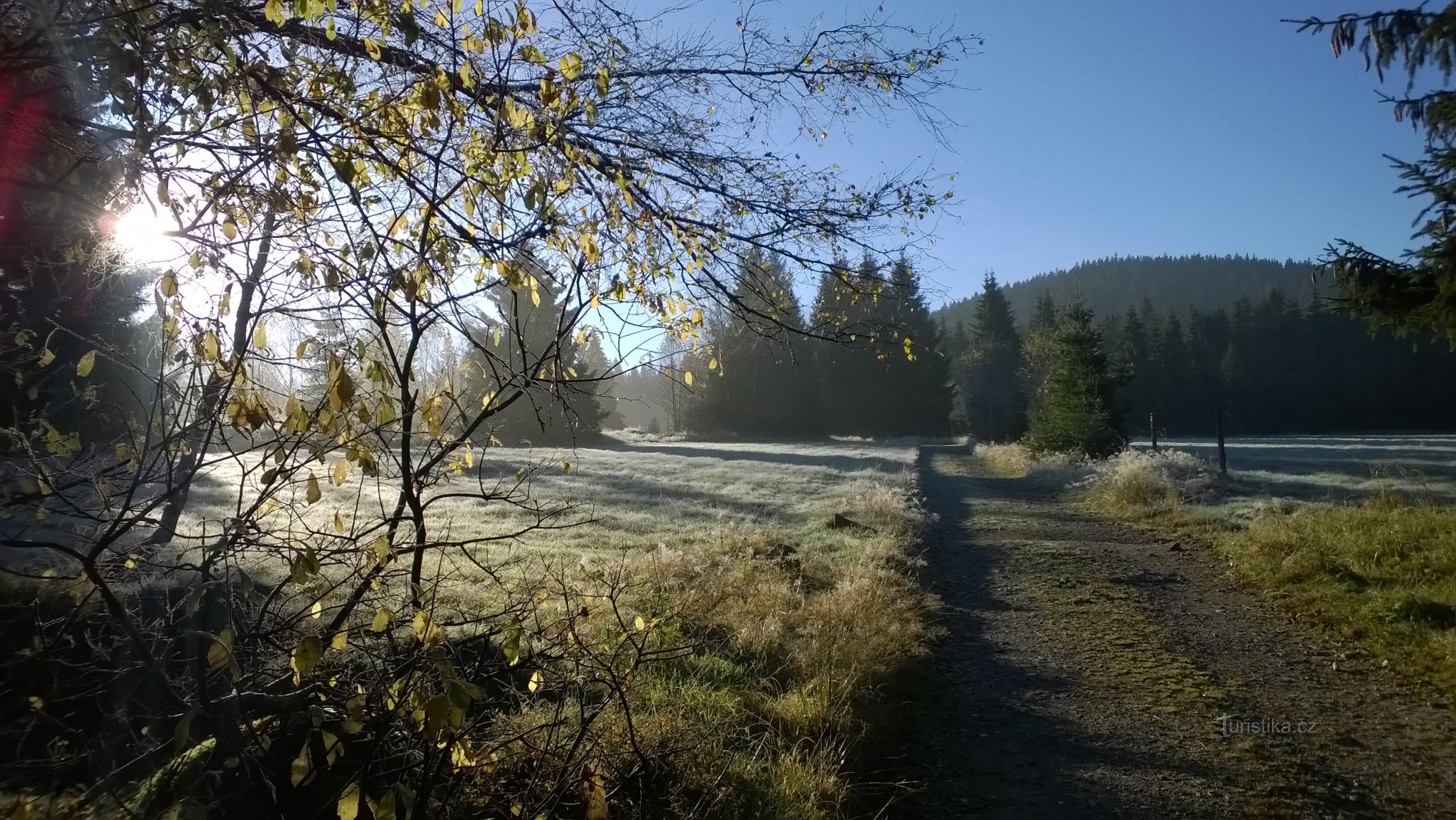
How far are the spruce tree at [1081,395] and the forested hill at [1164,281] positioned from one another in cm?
10048

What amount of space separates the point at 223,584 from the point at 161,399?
0.63 meters

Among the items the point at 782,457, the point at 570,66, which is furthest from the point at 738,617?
the point at 782,457

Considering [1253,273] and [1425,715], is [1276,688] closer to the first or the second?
[1425,715]

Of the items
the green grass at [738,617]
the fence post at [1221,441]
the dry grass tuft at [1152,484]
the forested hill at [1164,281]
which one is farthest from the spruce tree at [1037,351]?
the forested hill at [1164,281]

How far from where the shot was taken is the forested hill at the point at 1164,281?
5133 inches

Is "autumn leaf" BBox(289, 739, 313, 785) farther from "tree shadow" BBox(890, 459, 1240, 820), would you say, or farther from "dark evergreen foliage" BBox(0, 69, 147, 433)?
"tree shadow" BBox(890, 459, 1240, 820)

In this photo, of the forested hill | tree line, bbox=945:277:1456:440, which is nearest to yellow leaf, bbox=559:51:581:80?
tree line, bbox=945:277:1456:440

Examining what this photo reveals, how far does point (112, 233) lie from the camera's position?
320cm

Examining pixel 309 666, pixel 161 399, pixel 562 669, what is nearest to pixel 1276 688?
pixel 562 669

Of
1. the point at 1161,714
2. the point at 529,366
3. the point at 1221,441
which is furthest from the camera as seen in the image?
the point at 1221,441

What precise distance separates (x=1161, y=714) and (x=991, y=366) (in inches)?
1945

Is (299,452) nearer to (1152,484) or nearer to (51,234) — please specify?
(51,234)

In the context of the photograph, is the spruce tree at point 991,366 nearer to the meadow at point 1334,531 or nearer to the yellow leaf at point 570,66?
the meadow at point 1334,531

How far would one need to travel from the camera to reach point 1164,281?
14975cm
